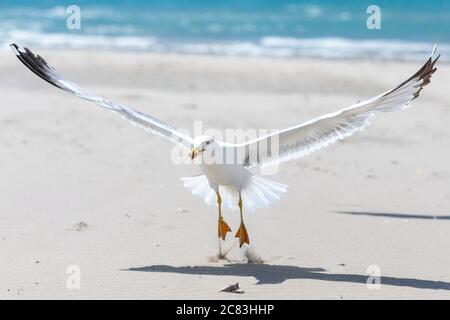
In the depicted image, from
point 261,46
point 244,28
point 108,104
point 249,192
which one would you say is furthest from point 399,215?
point 244,28

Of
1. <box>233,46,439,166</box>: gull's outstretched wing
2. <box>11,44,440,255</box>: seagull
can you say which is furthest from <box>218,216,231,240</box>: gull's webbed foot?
<box>233,46,439,166</box>: gull's outstretched wing

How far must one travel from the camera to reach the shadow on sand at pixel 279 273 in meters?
Result: 5.45

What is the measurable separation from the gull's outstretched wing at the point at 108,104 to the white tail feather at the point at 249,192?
0.29 metres

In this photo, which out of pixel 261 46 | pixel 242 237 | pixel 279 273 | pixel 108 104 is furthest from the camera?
pixel 261 46

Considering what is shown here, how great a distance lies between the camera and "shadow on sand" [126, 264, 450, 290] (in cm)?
545

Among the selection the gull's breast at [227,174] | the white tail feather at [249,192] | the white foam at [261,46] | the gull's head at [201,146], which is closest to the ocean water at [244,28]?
the white foam at [261,46]

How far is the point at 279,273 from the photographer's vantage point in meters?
5.73

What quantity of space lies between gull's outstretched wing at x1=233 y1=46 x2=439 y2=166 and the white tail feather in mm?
214

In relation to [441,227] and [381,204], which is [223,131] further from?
[441,227]

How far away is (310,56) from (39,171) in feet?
45.6

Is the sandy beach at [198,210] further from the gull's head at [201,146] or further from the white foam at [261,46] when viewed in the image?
the white foam at [261,46]

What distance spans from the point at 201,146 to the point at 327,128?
1.02 metres

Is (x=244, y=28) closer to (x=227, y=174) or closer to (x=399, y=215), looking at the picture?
(x=399, y=215)
